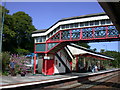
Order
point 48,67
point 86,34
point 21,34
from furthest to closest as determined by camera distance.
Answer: point 21,34, point 48,67, point 86,34

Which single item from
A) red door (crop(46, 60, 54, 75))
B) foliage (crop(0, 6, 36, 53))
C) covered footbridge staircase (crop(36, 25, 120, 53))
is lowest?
red door (crop(46, 60, 54, 75))

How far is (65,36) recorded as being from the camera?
19.7 m

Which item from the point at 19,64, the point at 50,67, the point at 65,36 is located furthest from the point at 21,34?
the point at 65,36

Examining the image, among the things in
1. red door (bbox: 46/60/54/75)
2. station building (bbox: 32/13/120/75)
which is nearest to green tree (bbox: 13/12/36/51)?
station building (bbox: 32/13/120/75)

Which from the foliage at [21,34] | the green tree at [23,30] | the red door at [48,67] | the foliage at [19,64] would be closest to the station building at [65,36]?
the red door at [48,67]

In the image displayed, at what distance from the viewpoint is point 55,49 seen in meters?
21.4

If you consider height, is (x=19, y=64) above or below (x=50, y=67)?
above

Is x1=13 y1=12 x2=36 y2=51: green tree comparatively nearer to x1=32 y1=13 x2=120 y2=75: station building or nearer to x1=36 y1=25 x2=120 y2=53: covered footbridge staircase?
x1=32 y1=13 x2=120 y2=75: station building

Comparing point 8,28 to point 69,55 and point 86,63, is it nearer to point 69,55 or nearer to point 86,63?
point 69,55

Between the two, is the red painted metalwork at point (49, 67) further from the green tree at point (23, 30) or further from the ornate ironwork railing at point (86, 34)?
the green tree at point (23, 30)

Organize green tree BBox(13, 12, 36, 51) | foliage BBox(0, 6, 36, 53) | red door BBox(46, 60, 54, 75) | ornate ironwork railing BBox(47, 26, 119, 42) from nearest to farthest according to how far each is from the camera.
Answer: ornate ironwork railing BBox(47, 26, 119, 42), red door BBox(46, 60, 54, 75), foliage BBox(0, 6, 36, 53), green tree BBox(13, 12, 36, 51)

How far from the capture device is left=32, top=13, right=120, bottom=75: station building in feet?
57.4

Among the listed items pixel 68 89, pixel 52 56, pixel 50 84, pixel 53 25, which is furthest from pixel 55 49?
pixel 68 89

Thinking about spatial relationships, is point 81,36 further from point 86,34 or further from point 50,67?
point 50,67
